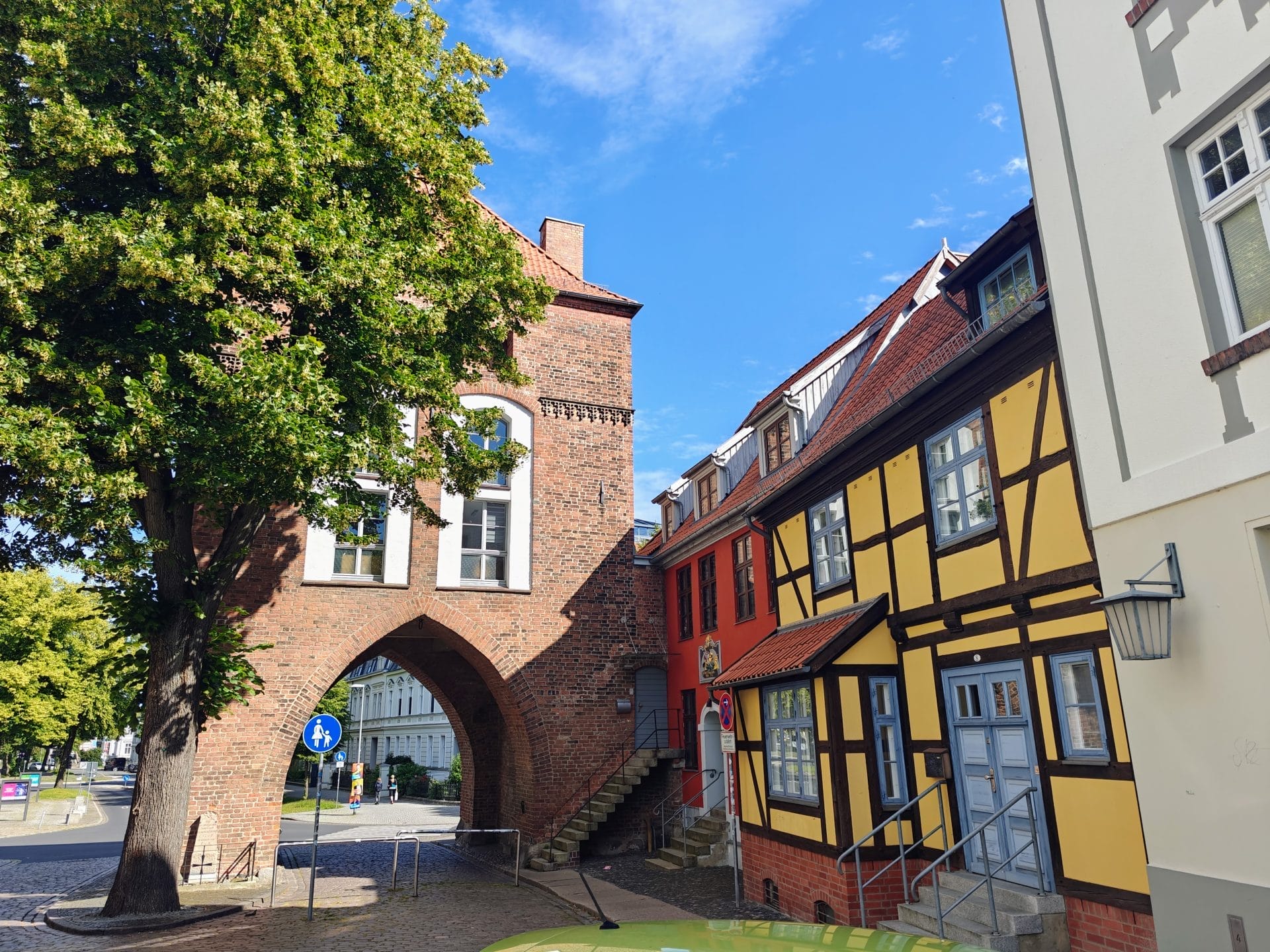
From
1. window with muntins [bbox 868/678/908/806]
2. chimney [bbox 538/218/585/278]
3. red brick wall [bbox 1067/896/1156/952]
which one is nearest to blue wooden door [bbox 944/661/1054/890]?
red brick wall [bbox 1067/896/1156/952]

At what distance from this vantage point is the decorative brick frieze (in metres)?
20.2

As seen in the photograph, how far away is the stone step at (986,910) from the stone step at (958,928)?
40mm

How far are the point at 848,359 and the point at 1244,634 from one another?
36.3 feet

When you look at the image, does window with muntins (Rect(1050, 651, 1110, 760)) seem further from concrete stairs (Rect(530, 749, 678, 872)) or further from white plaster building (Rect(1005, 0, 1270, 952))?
concrete stairs (Rect(530, 749, 678, 872))

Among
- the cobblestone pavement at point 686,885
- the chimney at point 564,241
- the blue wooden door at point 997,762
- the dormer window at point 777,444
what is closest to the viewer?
the blue wooden door at point 997,762

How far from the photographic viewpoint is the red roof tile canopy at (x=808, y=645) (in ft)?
32.3

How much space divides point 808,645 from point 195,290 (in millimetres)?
8463

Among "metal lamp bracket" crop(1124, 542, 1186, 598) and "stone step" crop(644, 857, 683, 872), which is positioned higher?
"metal lamp bracket" crop(1124, 542, 1186, 598)

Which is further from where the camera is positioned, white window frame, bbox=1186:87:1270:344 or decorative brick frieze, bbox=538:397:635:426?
decorative brick frieze, bbox=538:397:635:426

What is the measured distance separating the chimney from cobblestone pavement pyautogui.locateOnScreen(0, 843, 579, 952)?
1467 cm

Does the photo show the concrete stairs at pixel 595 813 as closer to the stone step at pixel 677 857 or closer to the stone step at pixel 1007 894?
the stone step at pixel 677 857

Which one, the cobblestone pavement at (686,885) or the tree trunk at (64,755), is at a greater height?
the tree trunk at (64,755)

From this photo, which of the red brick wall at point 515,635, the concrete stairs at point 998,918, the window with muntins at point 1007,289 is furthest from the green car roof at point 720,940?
the red brick wall at point 515,635

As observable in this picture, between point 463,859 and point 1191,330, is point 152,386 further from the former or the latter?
point 463,859
